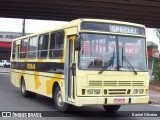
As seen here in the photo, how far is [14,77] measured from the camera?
19.6 meters

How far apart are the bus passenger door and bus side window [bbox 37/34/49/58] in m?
2.12

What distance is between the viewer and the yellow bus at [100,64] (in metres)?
11.2

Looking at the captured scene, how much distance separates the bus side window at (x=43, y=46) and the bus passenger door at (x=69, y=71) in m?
2.12

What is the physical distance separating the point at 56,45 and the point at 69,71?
1500 mm

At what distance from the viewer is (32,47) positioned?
16.2m

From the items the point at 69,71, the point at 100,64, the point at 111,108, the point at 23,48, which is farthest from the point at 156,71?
the point at 100,64

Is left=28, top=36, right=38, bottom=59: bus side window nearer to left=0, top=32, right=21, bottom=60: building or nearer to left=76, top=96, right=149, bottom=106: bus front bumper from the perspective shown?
left=76, top=96, right=149, bottom=106: bus front bumper

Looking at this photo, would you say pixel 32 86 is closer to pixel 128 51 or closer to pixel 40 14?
pixel 128 51

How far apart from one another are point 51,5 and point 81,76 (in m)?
21.7

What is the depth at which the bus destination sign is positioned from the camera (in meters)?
11.5

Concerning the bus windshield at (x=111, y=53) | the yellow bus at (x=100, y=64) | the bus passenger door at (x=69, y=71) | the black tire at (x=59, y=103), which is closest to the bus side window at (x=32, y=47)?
the yellow bus at (x=100, y=64)

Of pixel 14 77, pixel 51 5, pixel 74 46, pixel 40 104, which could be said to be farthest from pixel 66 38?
pixel 51 5

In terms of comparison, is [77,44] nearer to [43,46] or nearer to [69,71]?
A: [69,71]

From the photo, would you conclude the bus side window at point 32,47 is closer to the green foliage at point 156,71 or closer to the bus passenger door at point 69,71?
the bus passenger door at point 69,71
